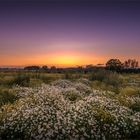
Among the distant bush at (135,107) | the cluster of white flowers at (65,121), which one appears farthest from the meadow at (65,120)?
the distant bush at (135,107)

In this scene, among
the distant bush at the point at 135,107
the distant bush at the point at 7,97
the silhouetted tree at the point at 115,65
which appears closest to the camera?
the distant bush at the point at 135,107

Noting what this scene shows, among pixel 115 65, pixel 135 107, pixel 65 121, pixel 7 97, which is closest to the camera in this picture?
pixel 65 121

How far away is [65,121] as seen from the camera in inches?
394

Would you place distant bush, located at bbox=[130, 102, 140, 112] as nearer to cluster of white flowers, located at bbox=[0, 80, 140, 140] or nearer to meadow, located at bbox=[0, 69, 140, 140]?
meadow, located at bbox=[0, 69, 140, 140]

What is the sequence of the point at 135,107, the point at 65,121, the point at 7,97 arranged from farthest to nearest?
the point at 7,97
the point at 135,107
the point at 65,121

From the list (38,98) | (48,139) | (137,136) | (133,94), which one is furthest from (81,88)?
(48,139)

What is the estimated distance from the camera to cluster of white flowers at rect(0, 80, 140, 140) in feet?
31.8

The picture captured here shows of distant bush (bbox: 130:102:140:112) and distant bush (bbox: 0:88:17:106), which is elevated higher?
distant bush (bbox: 0:88:17:106)

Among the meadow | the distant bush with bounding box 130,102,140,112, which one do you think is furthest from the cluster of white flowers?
the distant bush with bounding box 130,102,140,112

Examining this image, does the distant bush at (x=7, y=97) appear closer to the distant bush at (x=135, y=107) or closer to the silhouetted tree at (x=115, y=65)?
the distant bush at (x=135, y=107)

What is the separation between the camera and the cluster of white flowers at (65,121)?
9680mm

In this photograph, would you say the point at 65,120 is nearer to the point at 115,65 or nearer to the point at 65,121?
the point at 65,121

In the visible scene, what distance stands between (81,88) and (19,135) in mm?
7825

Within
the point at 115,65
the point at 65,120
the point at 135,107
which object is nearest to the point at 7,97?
the point at 65,120
